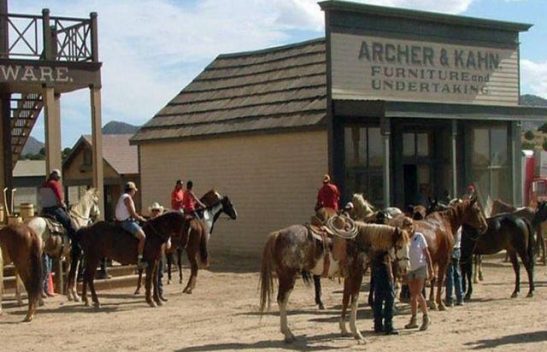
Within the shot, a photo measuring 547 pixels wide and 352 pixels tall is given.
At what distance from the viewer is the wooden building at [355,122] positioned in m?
23.2

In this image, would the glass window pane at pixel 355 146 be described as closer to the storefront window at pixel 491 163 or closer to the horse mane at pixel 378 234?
the storefront window at pixel 491 163

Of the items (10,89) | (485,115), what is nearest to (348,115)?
(485,115)

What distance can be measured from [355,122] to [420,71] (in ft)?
9.50

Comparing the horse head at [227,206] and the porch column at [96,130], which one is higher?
the porch column at [96,130]

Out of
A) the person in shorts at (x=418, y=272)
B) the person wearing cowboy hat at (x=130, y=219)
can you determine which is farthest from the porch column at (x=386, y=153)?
the person in shorts at (x=418, y=272)

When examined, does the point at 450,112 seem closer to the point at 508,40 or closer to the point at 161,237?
the point at 508,40

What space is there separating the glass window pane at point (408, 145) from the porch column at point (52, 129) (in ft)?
31.3

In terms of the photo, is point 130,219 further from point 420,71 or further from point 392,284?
point 420,71

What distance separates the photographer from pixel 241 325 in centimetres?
1388

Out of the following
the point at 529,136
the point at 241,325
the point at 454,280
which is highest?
the point at 529,136

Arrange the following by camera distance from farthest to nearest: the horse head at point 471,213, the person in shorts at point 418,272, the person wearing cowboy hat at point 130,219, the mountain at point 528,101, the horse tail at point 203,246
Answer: the mountain at point 528,101 < the horse tail at point 203,246 < the person wearing cowboy hat at point 130,219 < the horse head at point 471,213 < the person in shorts at point 418,272

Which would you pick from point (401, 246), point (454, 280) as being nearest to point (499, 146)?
point (454, 280)

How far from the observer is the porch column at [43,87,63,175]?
63.8 feet

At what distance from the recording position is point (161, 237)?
669 inches
